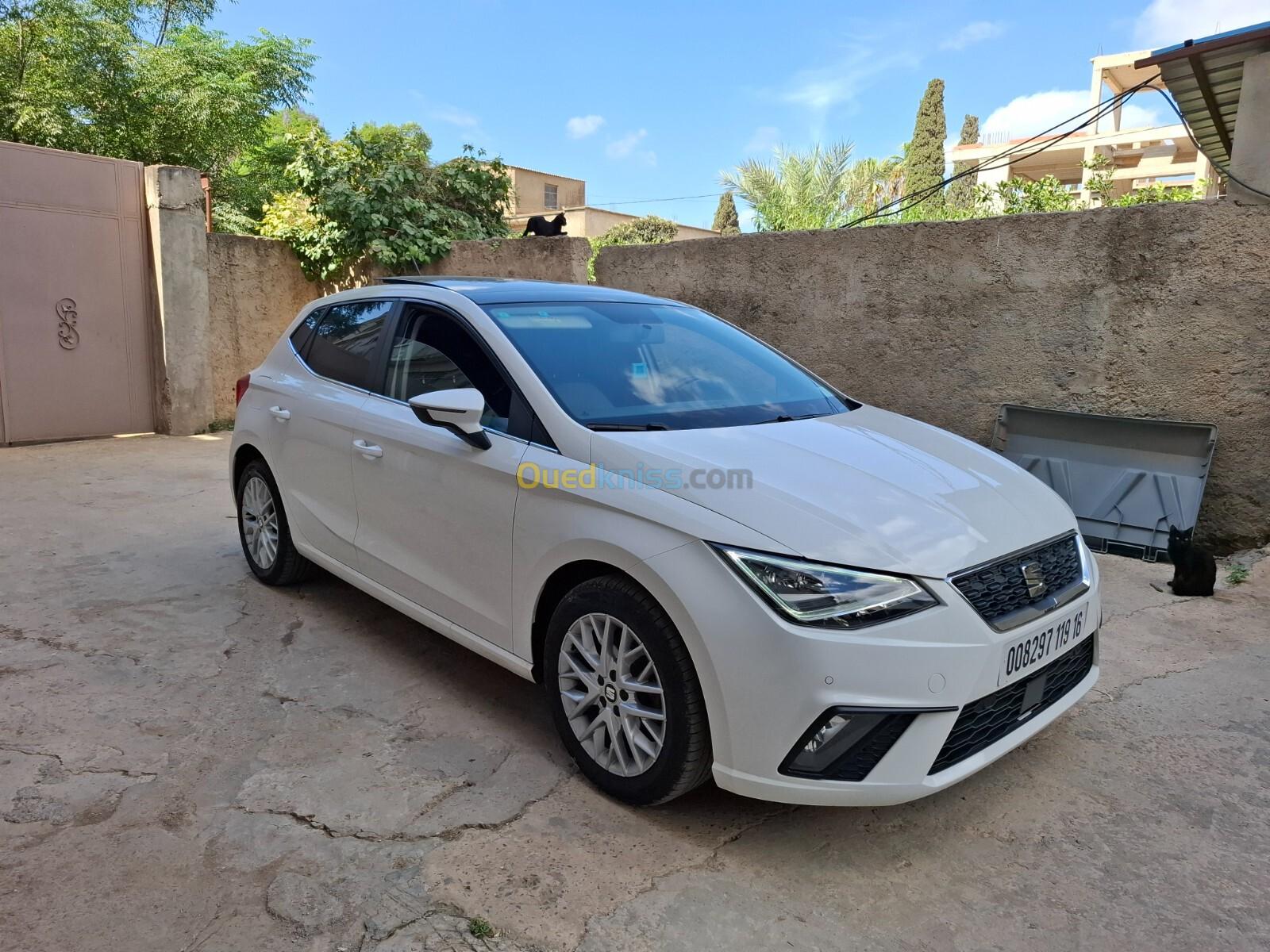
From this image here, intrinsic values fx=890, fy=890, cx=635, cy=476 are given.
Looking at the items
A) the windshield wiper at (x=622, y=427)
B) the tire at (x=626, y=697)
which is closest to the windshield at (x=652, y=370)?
the windshield wiper at (x=622, y=427)

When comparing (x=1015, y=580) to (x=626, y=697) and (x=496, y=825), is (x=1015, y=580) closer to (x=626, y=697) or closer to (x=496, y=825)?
(x=626, y=697)

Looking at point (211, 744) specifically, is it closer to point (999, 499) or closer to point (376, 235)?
point (999, 499)

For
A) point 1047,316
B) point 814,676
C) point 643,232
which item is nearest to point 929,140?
point 643,232

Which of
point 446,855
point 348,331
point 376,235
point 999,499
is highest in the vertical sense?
point 376,235

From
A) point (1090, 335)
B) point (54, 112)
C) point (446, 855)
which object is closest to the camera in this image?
point (446, 855)

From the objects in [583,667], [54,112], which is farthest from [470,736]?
[54,112]

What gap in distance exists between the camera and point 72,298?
8531mm

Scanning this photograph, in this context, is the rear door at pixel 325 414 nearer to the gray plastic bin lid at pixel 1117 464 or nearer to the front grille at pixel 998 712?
the front grille at pixel 998 712

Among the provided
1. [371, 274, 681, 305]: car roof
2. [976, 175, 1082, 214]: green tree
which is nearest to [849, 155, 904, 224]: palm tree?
[976, 175, 1082, 214]: green tree

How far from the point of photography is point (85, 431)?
346 inches

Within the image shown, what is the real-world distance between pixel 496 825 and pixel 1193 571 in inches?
148

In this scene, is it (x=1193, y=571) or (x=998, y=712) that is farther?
(x=1193, y=571)

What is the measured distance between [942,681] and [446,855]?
137 centimetres

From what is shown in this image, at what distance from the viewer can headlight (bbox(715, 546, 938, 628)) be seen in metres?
2.19
